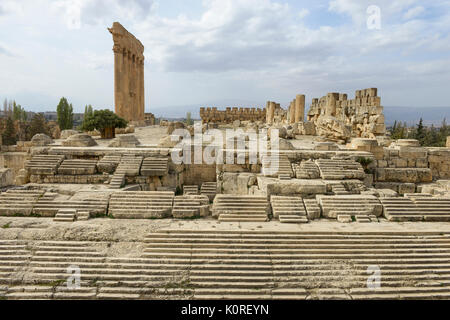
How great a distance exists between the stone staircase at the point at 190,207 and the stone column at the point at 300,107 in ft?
53.8

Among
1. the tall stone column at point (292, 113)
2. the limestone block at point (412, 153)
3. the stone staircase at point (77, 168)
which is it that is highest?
the tall stone column at point (292, 113)

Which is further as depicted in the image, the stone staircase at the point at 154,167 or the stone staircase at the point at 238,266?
the stone staircase at the point at 154,167

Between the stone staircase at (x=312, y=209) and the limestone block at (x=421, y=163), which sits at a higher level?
the limestone block at (x=421, y=163)

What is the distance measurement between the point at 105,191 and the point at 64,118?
3219cm

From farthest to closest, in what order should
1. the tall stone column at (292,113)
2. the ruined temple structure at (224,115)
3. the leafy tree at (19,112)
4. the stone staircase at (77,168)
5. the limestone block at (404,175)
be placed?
1. the leafy tree at (19,112)
2. the ruined temple structure at (224,115)
3. the tall stone column at (292,113)
4. the limestone block at (404,175)
5. the stone staircase at (77,168)

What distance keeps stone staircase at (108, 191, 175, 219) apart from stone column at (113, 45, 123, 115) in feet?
65.7

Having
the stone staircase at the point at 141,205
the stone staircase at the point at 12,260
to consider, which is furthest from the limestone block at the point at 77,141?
the stone staircase at the point at 12,260

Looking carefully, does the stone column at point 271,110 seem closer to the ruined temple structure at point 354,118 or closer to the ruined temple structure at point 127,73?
the ruined temple structure at point 354,118

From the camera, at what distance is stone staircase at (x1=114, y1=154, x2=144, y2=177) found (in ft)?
29.2

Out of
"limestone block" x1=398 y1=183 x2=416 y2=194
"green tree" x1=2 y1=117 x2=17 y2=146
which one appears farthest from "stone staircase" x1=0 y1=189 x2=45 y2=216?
"green tree" x1=2 y1=117 x2=17 y2=146

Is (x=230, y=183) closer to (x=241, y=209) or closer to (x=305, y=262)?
(x=241, y=209)

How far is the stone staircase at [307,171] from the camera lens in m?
8.75

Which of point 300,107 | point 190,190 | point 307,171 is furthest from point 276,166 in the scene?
point 300,107

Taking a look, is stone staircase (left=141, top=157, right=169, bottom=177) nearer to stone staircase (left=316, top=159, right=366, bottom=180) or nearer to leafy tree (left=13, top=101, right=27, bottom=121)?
stone staircase (left=316, top=159, right=366, bottom=180)
